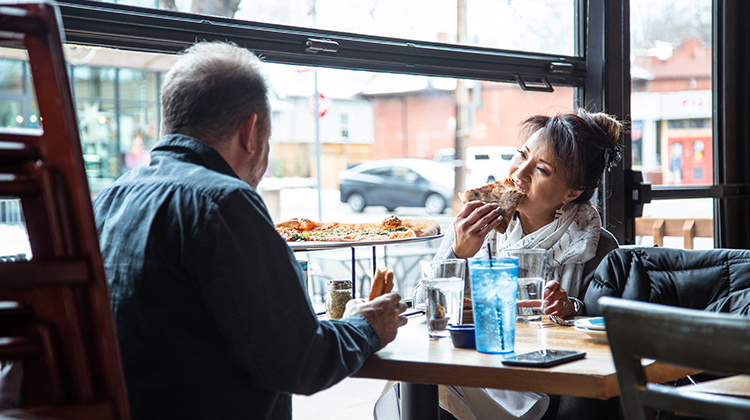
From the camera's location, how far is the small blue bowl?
1.42 meters

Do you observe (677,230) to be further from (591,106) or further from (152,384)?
(152,384)

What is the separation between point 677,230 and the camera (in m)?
3.50

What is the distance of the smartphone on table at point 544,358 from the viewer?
4.08ft

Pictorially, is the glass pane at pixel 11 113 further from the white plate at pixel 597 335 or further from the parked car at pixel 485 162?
the parked car at pixel 485 162

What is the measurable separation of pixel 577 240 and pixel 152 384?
1.43m

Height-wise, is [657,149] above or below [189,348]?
above

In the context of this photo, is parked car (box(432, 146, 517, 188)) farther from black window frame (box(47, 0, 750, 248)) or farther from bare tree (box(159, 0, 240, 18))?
bare tree (box(159, 0, 240, 18))

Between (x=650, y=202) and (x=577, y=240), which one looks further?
(x=650, y=202)

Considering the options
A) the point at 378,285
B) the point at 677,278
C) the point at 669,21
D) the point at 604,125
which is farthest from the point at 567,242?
the point at 669,21

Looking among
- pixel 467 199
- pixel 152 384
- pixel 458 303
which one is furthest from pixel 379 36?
pixel 152 384

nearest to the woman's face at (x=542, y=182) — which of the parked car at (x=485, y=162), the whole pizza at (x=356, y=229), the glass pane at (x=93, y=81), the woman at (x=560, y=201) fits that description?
the woman at (x=560, y=201)

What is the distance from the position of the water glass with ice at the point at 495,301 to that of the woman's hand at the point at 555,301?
0.46m

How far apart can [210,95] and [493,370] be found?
0.76 metres

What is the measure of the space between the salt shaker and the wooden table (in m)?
0.18
